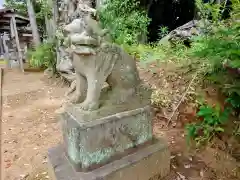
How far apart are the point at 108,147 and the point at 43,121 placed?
2.59m

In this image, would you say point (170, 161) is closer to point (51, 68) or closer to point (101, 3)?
point (101, 3)

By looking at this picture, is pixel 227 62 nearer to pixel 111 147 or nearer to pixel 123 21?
pixel 111 147

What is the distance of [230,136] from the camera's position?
301cm

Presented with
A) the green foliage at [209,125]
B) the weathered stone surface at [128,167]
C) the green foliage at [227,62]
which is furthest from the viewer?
the green foliage at [209,125]

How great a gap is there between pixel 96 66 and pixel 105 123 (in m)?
0.50

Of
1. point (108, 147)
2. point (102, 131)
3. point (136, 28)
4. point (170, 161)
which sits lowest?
point (170, 161)

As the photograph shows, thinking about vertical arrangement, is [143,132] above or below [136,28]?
below

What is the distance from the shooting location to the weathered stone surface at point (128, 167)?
2023 millimetres

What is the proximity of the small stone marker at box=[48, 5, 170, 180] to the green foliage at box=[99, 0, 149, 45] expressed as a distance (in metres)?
4.57

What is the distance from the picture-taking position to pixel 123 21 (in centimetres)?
726

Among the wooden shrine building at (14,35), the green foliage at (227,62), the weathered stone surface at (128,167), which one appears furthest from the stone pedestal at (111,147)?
the wooden shrine building at (14,35)

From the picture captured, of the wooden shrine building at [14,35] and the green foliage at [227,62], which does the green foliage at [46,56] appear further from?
the green foliage at [227,62]

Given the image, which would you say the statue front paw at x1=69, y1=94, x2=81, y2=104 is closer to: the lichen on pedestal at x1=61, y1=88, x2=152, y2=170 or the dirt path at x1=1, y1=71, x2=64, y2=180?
the lichen on pedestal at x1=61, y1=88, x2=152, y2=170

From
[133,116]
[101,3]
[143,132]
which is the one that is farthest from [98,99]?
[101,3]
